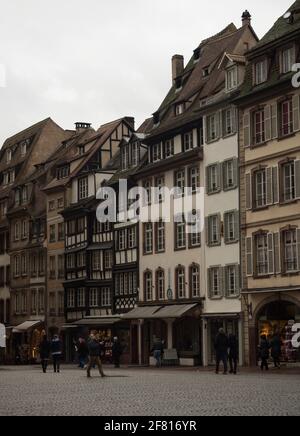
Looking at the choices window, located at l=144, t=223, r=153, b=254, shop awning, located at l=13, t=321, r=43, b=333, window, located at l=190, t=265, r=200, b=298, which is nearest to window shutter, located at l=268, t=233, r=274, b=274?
window, located at l=190, t=265, r=200, b=298

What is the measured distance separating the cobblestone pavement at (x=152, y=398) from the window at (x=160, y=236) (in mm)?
25318

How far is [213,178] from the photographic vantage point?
50.1m

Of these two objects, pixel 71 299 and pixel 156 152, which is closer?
pixel 156 152

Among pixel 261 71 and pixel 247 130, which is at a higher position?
pixel 261 71

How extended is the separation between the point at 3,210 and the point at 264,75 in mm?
42540

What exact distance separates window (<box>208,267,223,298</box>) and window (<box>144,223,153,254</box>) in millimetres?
7004

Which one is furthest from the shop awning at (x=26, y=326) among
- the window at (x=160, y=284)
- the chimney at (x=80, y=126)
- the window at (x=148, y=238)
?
the window at (x=160, y=284)

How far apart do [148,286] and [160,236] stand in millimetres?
3272

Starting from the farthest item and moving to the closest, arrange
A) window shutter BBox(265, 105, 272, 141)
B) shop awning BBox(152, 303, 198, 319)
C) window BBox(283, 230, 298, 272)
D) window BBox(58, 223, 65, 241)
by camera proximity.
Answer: window BBox(58, 223, 65, 241) < shop awning BBox(152, 303, 198, 319) < window shutter BBox(265, 105, 272, 141) < window BBox(283, 230, 298, 272)

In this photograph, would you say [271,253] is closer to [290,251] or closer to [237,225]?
[290,251]

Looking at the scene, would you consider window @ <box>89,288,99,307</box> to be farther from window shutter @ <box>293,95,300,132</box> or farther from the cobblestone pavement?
the cobblestone pavement

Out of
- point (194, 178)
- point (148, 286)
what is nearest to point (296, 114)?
point (194, 178)

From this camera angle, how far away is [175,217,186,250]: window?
52731mm

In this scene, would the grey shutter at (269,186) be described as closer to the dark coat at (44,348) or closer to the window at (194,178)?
the window at (194,178)
